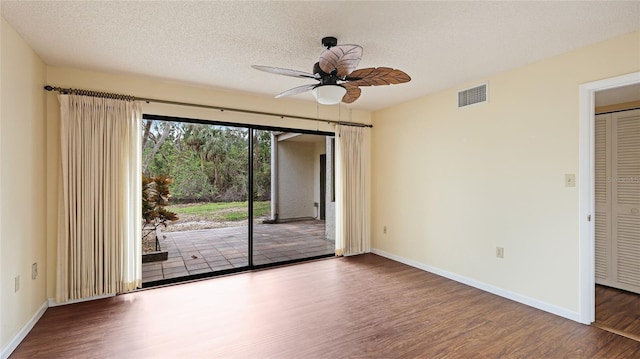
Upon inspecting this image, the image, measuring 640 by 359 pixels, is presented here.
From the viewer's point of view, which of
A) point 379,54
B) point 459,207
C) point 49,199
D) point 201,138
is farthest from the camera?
point 201,138

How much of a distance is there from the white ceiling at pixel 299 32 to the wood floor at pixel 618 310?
2449 millimetres

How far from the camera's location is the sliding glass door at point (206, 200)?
12.8ft

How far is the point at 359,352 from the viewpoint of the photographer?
2.22 metres

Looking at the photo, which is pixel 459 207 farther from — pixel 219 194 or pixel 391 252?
pixel 219 194

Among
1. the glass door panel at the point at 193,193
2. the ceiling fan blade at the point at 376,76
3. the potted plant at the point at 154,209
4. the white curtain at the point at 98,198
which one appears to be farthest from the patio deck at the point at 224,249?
the ceiling fan blade at the point at 376,76

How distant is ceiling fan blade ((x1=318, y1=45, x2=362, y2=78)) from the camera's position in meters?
1.99

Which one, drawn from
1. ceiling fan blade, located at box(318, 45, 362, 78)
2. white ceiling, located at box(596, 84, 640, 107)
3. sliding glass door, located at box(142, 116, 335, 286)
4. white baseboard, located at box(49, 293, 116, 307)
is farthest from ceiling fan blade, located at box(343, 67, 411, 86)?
white baseboard, located at box(49, 293, 116, 307)

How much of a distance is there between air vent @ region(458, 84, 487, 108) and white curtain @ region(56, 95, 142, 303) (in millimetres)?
3803

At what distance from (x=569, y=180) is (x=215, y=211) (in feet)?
13.8

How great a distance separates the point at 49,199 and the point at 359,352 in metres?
3.29

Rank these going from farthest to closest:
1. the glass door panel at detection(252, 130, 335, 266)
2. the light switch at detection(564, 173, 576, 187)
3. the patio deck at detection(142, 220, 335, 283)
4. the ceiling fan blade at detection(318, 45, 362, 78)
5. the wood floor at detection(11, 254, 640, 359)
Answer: the glass door panel at detection(252, 130, 335, 266), the patio deck at detection(142, 220, 335, 283), the light switch at detection(564, 173, 576, 187), the wood floor at detection(11, 254, 640, 359), the ceiling fan blade at detection(318, 45, 362, 78)

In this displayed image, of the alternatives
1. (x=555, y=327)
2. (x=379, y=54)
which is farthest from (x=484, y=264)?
(x=379, y=54)

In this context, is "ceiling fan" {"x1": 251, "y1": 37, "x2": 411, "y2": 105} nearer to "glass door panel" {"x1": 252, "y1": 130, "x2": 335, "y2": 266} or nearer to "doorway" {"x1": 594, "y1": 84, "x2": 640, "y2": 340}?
"glass door panel" {"x1": 252, "y1": 130, "x2": 335, "y2": 266}

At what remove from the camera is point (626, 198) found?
3377 millimetres
